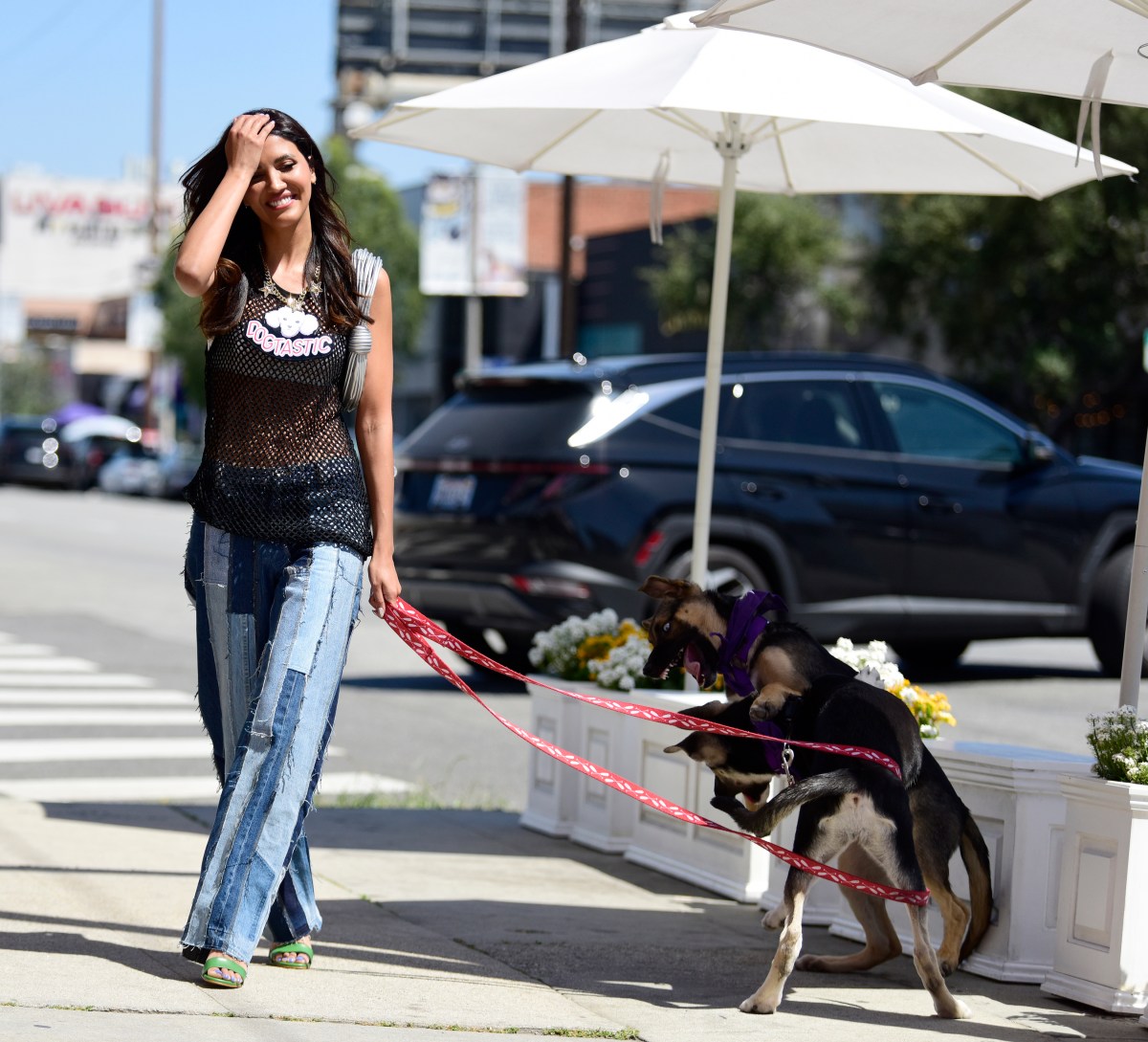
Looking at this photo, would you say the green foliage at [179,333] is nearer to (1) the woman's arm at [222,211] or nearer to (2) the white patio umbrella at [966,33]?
(1) the woman's arm at [222,211]

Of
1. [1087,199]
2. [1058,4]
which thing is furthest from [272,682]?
[1087,199]

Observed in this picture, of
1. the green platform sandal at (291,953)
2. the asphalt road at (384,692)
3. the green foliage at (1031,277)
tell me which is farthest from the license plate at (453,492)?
the green foliage at (1031,277)

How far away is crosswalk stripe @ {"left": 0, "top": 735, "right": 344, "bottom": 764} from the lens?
9.04 m

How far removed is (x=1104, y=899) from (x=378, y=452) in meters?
2.16

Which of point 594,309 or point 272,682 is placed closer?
point 272,682

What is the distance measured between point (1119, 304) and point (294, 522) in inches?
1009

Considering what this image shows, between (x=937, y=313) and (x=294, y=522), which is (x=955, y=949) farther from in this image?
(x=937, y=313)

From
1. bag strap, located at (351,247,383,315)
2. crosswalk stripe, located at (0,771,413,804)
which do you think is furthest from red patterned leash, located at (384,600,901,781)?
crosswalk stripe, located at (0,771,413,804)

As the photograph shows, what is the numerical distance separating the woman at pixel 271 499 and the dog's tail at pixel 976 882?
165 cm

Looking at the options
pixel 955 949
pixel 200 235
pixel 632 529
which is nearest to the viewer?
pixel 200 235

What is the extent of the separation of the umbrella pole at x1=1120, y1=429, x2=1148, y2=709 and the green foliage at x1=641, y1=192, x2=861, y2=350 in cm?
3153

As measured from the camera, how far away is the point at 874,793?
4.41m

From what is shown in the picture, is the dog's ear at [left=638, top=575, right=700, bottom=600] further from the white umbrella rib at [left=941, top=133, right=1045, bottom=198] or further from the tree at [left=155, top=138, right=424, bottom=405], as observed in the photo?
the tree at [left=155, top=138, right=424, bottom=405]

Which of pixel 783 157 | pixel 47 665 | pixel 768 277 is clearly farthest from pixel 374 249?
pixel 783 157
